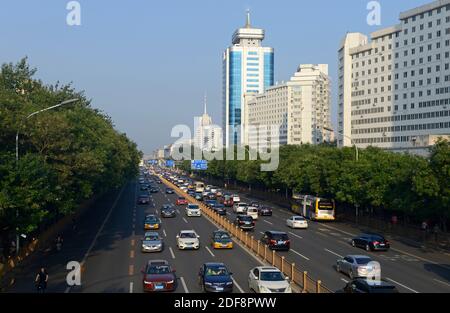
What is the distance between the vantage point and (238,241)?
41625 millimetres

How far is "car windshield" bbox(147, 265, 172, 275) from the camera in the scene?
79.2 feet

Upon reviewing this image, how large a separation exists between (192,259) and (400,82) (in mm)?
109615

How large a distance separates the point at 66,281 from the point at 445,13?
4295 inches

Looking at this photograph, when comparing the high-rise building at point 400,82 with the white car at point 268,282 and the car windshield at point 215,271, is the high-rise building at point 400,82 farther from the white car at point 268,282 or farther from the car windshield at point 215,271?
the car windshield at point 215,271

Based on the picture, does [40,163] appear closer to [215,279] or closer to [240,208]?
[215,279]

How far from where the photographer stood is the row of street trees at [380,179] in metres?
40.1

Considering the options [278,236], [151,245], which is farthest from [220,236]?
[151,245]

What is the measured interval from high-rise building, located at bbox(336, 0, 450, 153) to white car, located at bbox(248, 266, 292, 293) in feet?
287

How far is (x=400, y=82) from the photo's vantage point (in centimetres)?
13112

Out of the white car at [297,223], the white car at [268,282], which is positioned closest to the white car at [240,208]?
the white car at [297,223]

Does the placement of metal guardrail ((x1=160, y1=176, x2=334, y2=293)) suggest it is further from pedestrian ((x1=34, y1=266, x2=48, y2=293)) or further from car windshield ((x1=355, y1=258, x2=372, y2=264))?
pedestrian ((x1=34, y1=266, x2=48, y2=293))

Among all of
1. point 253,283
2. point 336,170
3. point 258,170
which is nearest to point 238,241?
point 253,283

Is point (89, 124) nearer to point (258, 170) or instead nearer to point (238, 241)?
point (238, 241)
